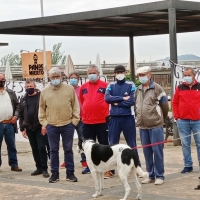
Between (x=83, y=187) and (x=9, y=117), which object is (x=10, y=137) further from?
(x=83, y=187)

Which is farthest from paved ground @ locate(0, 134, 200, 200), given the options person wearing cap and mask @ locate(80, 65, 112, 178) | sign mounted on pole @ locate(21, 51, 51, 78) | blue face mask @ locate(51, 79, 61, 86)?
sign mounted on pole @ locate(21, 51, 51, 78)

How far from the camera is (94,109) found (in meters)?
11.2

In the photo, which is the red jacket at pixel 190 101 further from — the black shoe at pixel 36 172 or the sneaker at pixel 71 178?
the black shoe at pixel 36 172

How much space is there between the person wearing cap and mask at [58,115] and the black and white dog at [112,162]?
967 mm

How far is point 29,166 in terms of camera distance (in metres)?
13.2

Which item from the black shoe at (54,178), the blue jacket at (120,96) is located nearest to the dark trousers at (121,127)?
the blue jacket at (120,96)

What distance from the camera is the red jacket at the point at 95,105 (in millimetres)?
11172

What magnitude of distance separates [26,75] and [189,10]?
13.7 m

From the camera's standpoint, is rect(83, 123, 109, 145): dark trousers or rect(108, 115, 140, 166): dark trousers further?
rect(83, 123, 109, 145): dark trousers

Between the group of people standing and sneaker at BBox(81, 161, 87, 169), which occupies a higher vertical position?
the group of people standing

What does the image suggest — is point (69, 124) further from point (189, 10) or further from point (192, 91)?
point (189, 10)

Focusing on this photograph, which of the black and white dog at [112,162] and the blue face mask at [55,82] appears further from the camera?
the blue face mask at [55,82]

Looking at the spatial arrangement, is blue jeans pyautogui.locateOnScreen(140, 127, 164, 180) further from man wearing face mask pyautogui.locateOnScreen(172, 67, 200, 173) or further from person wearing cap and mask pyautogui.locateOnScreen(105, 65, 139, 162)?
man wearing face mask pyautogui.locateOnScreen(172, 67, 200, 173)

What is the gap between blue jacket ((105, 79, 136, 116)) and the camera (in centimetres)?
1055
